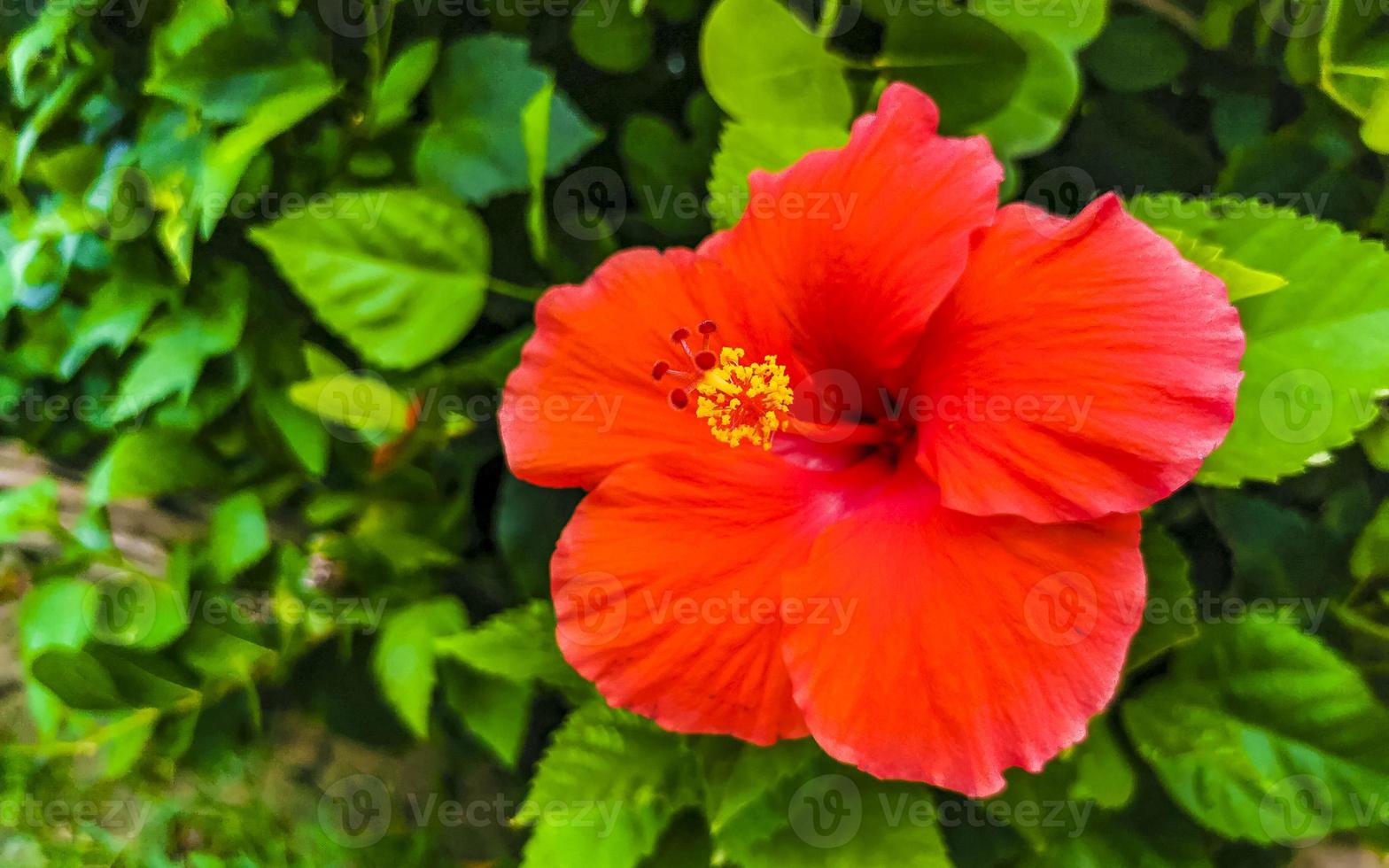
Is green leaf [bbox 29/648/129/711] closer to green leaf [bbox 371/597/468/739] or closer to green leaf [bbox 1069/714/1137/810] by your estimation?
green leaf [bbox 371/597/468/739]

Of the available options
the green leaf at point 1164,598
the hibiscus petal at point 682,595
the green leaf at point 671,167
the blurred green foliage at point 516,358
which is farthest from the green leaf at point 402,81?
the green leaf at point 1164,598

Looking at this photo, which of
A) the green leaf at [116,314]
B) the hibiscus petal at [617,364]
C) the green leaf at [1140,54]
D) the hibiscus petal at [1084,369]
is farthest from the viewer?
the green leaf at [116,314]

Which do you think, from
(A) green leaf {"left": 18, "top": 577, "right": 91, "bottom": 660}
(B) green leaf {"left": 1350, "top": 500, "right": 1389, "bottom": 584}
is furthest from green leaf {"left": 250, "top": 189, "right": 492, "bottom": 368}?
(B) green leaf {"left": 1350, "top": 500, "right": 1389, "bottom": 584}

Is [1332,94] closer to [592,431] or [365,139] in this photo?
[592,431]

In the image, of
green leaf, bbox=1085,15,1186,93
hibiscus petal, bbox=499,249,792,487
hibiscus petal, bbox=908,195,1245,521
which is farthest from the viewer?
green leaf, bbox=1085,15,1186,93

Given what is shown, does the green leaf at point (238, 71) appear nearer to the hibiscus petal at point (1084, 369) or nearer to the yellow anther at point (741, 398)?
the yellow anther at point (741, 398)

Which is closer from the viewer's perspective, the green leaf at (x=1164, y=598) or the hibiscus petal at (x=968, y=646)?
the hibiscus petal at (x=968, y=646)
